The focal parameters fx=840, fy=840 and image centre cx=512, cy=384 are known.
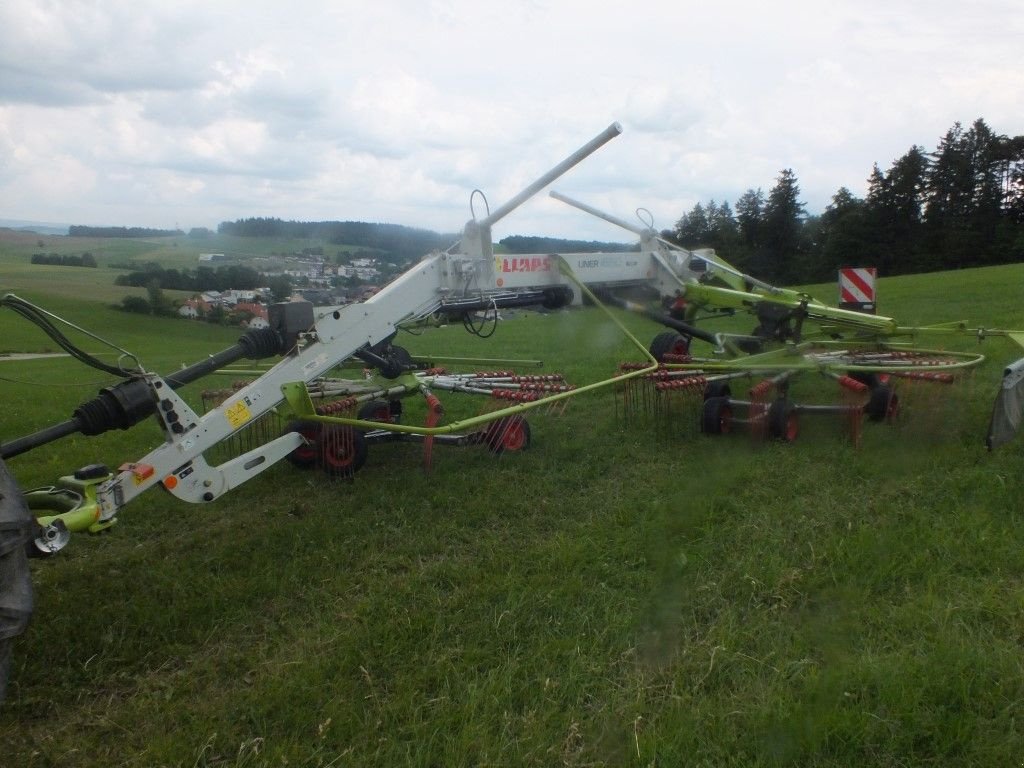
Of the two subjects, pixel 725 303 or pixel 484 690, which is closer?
pixel 484 690

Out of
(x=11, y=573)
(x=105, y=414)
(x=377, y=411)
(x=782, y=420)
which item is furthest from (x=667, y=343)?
(x=11, y=573)

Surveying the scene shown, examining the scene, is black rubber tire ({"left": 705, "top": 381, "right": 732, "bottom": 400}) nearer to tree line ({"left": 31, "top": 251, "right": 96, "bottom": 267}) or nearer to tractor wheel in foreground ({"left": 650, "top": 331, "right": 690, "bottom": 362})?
tractor wheel in foreground ({"left": 650, "top": 331, "right": 690, "bottom": 362})

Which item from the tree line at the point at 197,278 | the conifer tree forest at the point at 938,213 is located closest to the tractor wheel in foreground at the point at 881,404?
the tree line at the point at 197,278

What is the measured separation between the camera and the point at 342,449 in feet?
19.6

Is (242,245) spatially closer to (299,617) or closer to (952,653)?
(299,617)

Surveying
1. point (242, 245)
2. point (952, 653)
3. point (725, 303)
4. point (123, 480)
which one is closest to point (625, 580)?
point (952, 653)

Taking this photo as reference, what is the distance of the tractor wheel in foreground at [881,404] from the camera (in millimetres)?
6914

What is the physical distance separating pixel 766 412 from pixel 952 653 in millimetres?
3527

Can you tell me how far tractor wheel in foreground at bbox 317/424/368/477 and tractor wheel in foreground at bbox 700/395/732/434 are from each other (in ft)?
9.15

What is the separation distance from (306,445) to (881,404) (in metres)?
4.63

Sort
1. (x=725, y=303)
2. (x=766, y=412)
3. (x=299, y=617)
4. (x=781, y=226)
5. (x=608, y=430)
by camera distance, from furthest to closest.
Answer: (x=781, y=226) < (x=725, y=303) < (x=608, y=430) < (x=766, y=412) < (x=299, y=617)

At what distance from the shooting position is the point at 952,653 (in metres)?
3.22

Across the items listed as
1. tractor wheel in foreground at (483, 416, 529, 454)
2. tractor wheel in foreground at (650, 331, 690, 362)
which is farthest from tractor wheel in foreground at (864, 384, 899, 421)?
tractor wheel in foreground at (483, 416, 529, 454)

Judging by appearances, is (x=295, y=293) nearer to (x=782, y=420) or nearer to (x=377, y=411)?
(x=377, y=411)
